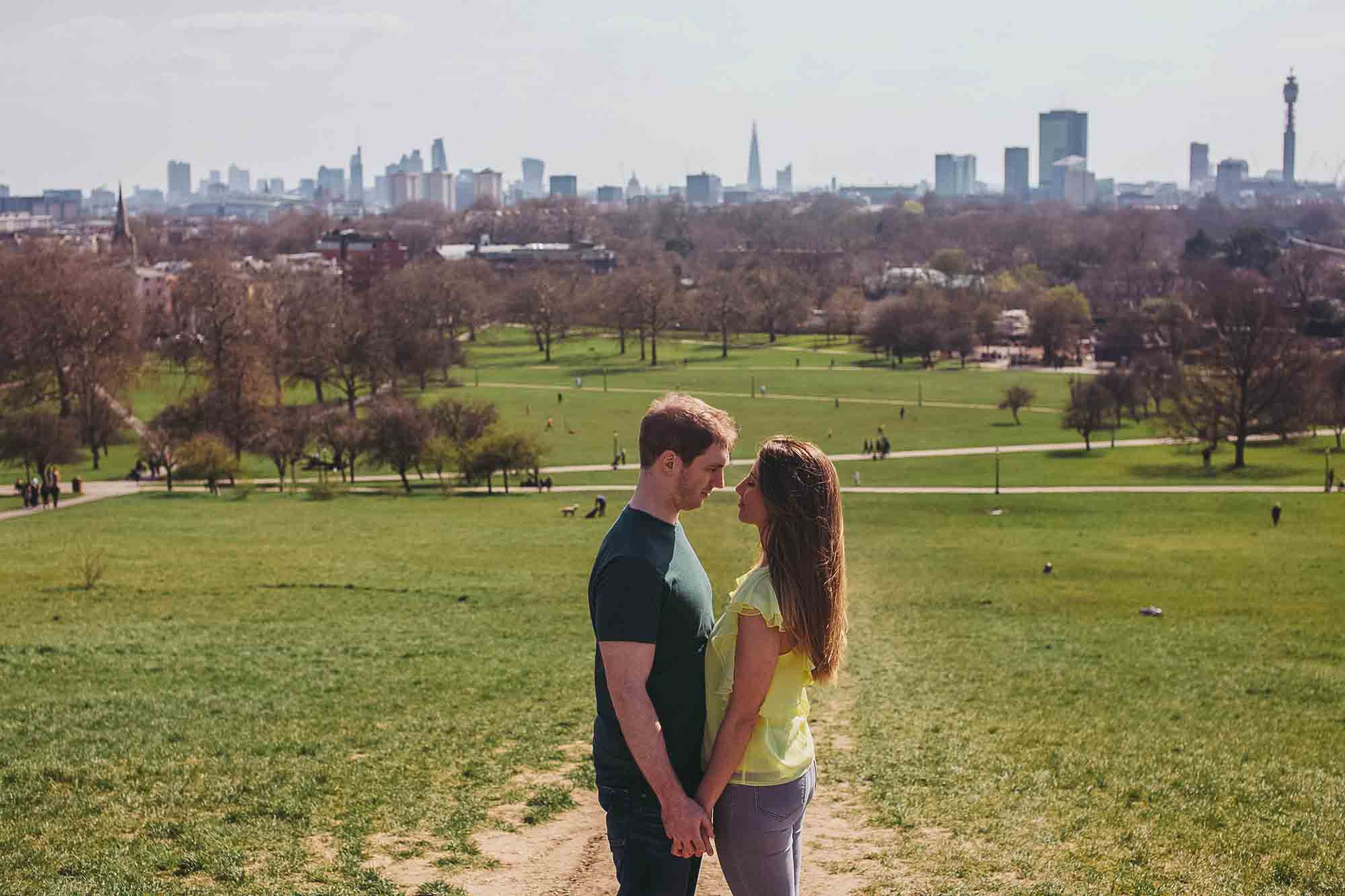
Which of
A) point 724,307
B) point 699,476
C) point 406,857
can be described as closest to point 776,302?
point 724,307

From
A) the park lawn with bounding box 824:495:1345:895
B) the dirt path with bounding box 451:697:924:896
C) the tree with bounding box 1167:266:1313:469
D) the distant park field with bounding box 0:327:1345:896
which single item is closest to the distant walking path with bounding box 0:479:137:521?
the distant park field with bounding box 0:327:1345:896

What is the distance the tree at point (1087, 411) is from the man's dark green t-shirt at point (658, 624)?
198 feet

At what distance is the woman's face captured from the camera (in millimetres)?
5723

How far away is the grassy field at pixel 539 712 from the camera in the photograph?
9.49 meters

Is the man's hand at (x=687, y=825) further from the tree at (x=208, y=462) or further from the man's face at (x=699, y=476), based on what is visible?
the tree at (x=208, y=462)

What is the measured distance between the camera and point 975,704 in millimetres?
16078

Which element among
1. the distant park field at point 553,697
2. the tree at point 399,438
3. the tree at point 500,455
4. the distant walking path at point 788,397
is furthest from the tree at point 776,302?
the distant park field at point 553,697

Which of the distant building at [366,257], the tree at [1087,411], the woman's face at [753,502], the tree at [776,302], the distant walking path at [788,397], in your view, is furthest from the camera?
the distant building at [366,257]

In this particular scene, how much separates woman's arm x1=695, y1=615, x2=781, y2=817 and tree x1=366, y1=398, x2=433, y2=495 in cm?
4913

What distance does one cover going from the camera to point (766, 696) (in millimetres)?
5699

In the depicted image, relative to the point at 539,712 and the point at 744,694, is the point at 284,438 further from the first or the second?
the point at 744,694

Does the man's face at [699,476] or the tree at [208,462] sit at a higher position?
the man's face at [699,476]

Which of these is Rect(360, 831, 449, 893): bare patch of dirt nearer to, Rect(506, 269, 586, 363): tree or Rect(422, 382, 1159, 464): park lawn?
Rect(422, 382, 1159, 464): park lawn

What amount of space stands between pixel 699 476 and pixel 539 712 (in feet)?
30.3
